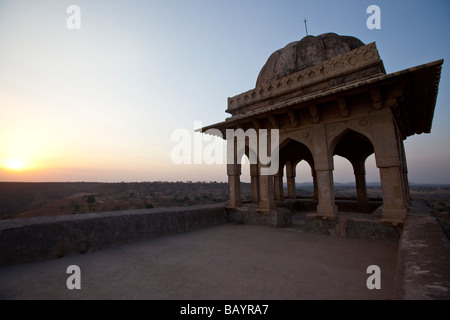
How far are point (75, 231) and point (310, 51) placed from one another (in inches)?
382

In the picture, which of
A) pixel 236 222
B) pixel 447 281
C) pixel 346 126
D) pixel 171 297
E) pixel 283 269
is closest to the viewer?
pixel 447 281

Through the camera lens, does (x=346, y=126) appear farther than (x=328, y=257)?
Yes

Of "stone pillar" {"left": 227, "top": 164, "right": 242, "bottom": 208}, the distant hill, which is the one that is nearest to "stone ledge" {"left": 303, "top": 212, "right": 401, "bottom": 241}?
"stone pillar" {"left": 227, "top": 164, "right": 242, "bottom": 208}

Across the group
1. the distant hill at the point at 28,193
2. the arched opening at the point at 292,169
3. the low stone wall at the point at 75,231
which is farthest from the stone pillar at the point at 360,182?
the distant hill at the point at 28,193

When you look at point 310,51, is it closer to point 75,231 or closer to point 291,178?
point 291,178

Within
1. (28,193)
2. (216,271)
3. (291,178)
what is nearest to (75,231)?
(216,271)

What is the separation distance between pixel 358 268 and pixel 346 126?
13.9 ft

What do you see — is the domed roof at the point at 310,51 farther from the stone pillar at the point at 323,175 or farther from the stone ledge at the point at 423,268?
the stone ledge at the point at 423,268

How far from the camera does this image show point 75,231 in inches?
179

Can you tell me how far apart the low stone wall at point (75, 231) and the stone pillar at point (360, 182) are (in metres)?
9.99

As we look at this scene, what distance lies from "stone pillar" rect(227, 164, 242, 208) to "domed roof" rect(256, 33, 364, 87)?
4257 mm
